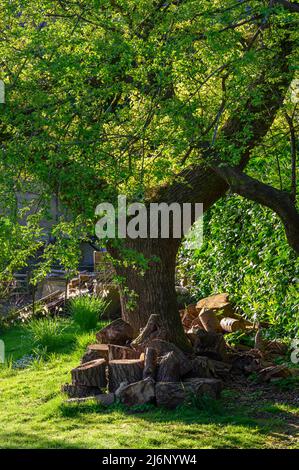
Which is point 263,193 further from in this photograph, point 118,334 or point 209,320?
point 209,320

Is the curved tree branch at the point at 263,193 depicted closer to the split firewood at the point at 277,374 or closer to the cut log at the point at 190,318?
the split firewood at the point at 277,374

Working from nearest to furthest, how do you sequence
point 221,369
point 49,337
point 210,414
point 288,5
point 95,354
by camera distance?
point 288,5 → point 210,414 → point 95,354 → point 221,369 → point 49,337

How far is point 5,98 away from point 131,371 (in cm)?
351

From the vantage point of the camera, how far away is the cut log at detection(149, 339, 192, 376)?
926cm

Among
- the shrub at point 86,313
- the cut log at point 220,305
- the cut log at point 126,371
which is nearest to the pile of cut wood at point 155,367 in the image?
the cut log at point 126,371

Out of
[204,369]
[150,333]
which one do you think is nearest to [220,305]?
[150,333]

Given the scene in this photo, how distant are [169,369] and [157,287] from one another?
5.94ft

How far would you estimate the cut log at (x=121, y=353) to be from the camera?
971 cm

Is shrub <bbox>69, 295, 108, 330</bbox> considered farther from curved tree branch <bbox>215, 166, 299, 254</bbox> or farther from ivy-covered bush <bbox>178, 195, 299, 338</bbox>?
curved tree branch <bbox>215, 166, 299, 254</bbox>

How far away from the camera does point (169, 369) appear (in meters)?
9.00

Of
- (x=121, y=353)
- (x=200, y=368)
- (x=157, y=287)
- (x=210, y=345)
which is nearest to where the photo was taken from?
(x=200, y=368)

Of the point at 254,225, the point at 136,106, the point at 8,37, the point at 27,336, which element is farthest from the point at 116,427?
the point at 27,336

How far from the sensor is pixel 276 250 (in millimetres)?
12203
